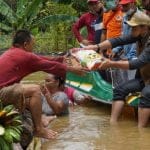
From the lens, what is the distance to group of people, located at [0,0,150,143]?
5734 millimetres

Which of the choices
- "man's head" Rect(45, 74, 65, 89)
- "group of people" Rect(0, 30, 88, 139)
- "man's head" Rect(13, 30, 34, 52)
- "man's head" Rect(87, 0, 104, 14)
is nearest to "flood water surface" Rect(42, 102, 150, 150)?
"group of people" Rect(0, 30, 88, 139)

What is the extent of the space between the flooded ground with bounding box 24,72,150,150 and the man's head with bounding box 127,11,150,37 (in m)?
1.21

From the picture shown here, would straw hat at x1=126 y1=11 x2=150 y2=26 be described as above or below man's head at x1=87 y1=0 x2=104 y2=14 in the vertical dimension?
above

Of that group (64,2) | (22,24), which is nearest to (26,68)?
(22,24)

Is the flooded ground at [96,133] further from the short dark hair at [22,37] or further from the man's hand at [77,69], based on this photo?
the short dark hair at [22,37]

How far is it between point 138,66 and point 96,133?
0.96 m

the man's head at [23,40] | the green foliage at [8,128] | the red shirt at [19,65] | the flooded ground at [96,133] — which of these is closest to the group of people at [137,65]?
the flooded ground at [96,133]

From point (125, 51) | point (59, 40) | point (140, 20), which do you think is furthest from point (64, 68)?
point (59, 40)

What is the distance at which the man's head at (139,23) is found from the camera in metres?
6.75

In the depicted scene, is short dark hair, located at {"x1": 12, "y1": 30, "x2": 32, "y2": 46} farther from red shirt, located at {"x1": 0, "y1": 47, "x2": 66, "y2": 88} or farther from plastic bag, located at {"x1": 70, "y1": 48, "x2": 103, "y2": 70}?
plastic bag, located at {"x1": 70, "y1": 48, "x2": 103, "y2": 70}

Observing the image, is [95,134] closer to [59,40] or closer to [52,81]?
[52,81]

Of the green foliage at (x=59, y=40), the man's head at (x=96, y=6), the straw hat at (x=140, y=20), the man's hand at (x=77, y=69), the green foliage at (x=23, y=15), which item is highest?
the straw hat at (x=140, y=20)

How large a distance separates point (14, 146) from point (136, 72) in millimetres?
2910

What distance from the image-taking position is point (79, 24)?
10.1 m
